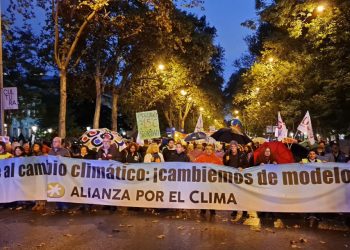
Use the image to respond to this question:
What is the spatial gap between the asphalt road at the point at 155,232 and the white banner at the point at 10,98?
595 centimetres

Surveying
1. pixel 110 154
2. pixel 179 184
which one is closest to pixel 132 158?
pixel 110 154

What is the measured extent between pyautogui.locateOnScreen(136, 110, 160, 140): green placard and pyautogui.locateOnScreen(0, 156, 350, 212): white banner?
569cm

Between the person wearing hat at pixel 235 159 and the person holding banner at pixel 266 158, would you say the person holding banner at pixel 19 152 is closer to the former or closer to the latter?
the person wearing hat at pixel 235 159

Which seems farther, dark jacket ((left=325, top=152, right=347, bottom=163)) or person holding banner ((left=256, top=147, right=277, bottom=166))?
dark jacket ((left=325, top=152, right=347, bottom=163))

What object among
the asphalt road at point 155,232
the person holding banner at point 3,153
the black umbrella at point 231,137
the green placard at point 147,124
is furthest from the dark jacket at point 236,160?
the black umbrella at point 231,137

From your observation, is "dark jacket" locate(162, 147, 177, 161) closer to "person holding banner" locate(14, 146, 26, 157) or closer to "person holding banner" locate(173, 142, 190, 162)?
"person holding banner" locate(173, 142, 190, 162)

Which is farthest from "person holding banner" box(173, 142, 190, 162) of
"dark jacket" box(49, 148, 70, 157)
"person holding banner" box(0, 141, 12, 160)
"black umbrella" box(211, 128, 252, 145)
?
"black umbrella" box(211, 128, 252, 145)

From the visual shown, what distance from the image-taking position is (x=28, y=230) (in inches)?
389

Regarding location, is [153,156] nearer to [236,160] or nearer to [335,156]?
[236,160]

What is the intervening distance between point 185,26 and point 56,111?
3505 centimetres

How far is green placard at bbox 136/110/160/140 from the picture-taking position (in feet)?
57.5

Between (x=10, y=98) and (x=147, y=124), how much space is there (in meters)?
4.52

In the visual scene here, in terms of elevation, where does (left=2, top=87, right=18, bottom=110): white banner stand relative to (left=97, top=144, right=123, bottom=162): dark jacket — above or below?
above

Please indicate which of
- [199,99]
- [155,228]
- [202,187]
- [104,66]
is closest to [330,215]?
[202,187]
